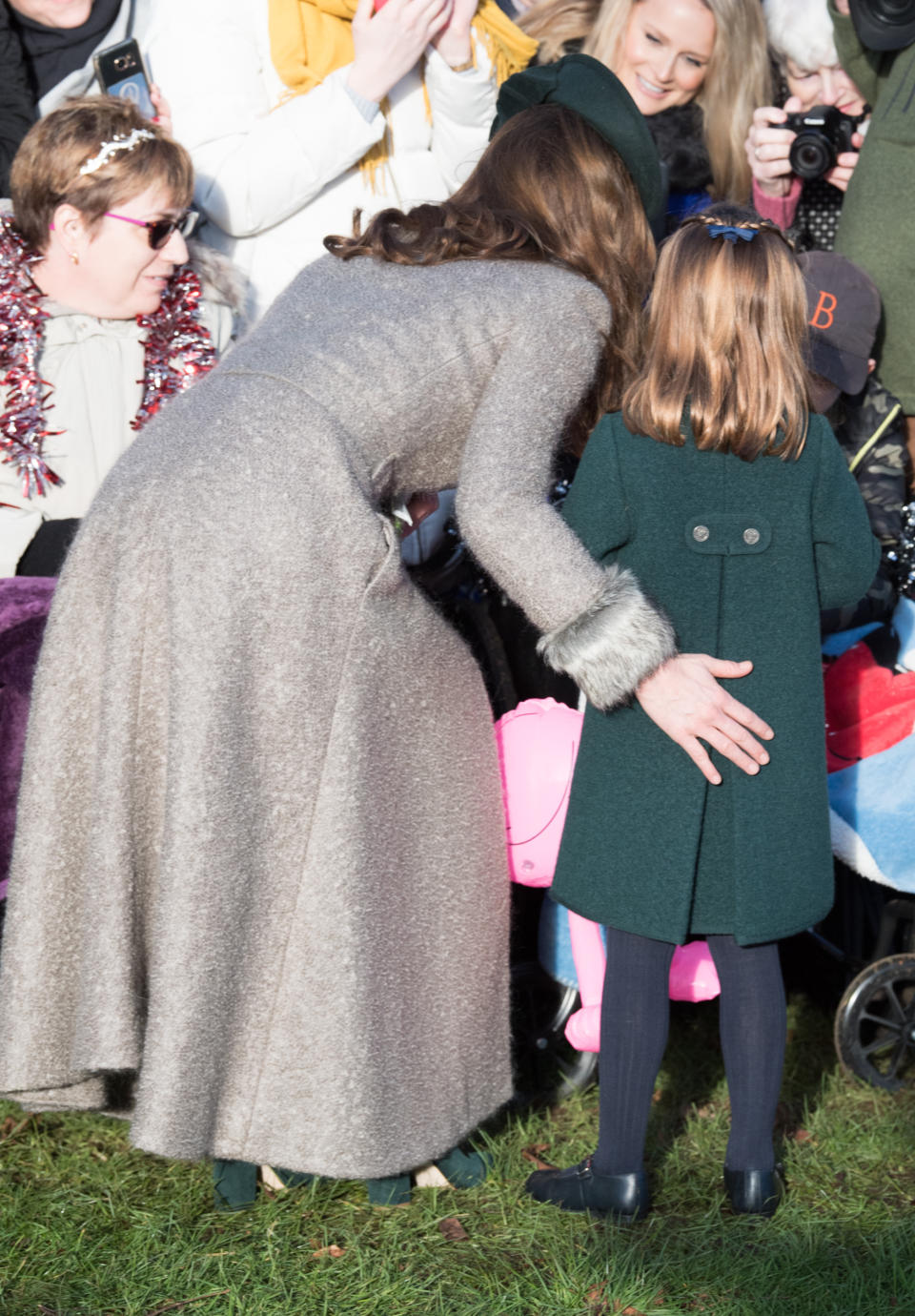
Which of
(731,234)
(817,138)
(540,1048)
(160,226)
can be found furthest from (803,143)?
(540,1048)

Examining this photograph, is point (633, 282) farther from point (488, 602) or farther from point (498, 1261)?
point (498, 1261)

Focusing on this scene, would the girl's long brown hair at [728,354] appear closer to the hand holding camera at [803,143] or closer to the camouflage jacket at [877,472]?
the camouflage jacket at [877,472]

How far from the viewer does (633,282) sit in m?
2.50

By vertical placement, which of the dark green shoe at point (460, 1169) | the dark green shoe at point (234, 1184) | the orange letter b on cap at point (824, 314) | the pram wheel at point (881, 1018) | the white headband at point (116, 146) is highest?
the white headband at point (116, 146)

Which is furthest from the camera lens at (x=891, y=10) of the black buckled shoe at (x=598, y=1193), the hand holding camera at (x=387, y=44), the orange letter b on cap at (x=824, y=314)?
the black buckled shoe at (x=598, y=1193)

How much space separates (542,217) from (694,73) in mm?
1521

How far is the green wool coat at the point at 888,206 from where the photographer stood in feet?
11.1

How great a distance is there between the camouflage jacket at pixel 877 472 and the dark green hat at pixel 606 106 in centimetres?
86

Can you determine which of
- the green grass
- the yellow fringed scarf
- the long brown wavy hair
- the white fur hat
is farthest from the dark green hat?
the green grass

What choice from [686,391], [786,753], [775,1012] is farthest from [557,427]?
[775,1012]

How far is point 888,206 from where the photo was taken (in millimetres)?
3430

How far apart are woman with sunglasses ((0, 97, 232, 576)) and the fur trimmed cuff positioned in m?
1.25

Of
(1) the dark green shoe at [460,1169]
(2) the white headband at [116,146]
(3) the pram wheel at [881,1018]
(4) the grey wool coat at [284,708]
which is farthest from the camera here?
(2) the white headband at [116,146]

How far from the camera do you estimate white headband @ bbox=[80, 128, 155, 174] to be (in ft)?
10.1
